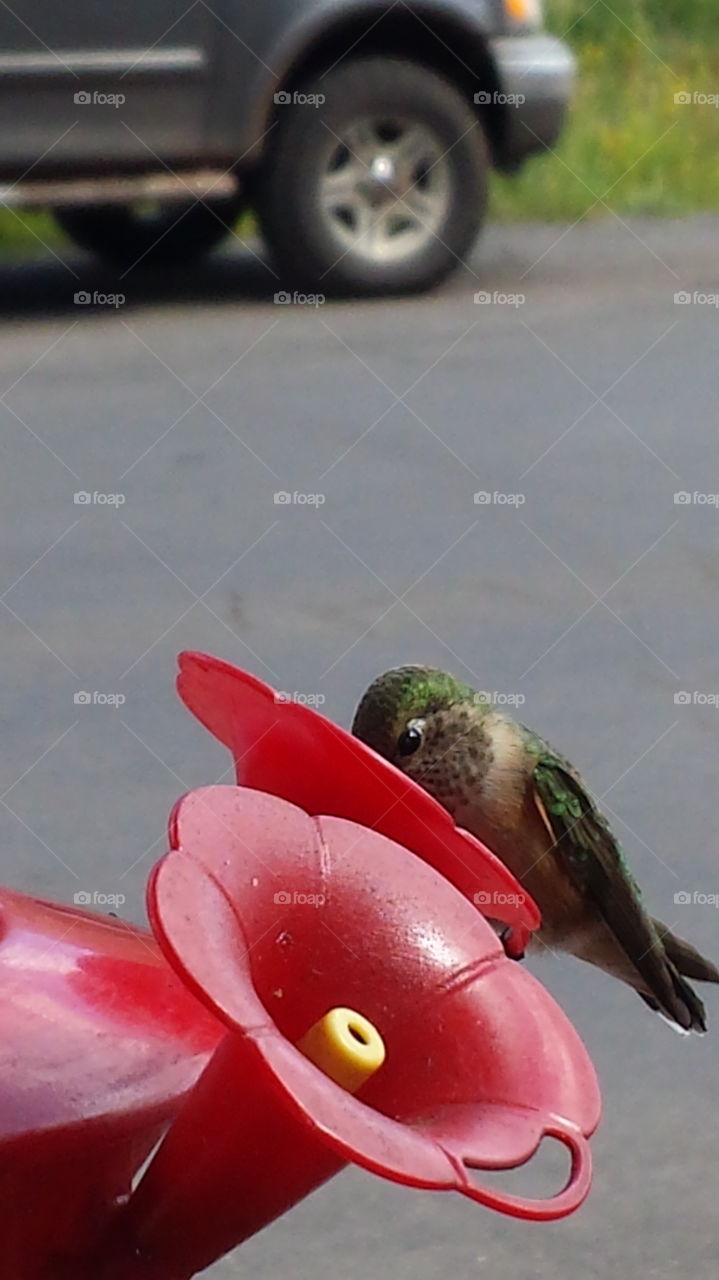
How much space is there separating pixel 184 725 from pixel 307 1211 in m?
1.77

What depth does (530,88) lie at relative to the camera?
906 cm

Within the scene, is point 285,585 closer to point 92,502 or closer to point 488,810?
point 92,502

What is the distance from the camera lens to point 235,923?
4.16ft

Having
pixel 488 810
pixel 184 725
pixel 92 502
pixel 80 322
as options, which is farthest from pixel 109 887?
pixel 80 322

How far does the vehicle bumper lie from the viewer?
9.02 m
